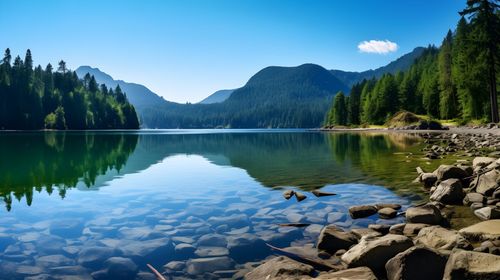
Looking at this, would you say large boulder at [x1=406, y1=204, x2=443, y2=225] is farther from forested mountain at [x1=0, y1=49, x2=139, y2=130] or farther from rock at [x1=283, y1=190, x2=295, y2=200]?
forested mountain at [x1=0, y1=49, x2=139, y2=130]

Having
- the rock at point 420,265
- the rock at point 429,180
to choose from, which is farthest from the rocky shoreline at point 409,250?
the rock at point 429,180

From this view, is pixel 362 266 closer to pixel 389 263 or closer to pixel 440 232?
pixel 389 263

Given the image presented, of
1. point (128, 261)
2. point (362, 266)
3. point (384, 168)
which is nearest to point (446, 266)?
point (362, 266)

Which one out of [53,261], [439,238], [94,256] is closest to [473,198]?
[439,238]

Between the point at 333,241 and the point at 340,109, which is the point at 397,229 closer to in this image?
the point at 333,241

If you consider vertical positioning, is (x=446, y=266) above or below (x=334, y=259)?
above

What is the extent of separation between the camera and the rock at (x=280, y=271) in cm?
670

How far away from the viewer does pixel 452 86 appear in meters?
88.2

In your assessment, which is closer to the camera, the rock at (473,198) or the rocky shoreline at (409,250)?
the rocky shoreline at (409,250)

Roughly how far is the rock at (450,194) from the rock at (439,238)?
454cm

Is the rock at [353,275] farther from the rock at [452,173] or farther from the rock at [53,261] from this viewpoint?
the rock at [452,173]

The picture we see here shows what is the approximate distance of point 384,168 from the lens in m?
23.5

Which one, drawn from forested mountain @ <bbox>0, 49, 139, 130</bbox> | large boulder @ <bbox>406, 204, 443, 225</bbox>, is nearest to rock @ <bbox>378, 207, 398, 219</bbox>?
large boulder @ <bbox>406, 204, 443, 225</bbox>

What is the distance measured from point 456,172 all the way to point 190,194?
11.7 meters
